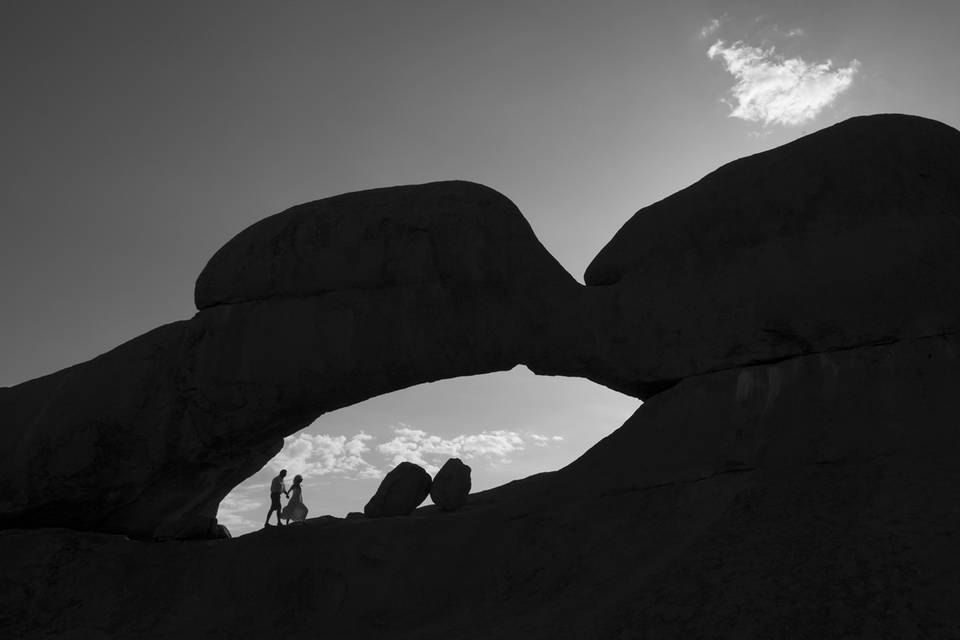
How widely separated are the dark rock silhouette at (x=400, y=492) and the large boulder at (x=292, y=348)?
3114mm

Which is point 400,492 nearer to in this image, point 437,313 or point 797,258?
point 437,313

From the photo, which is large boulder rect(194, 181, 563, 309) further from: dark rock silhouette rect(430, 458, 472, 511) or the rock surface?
dark rock silhouette rect(430, 458, 472, 511)

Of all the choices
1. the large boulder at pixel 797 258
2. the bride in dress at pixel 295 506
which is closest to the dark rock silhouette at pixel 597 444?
the large boulder at pixel 797 258

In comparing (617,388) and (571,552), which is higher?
(617,388)

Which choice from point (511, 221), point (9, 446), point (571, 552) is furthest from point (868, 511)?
point (9, 446)

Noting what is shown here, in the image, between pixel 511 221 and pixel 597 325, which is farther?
pixel 511 221

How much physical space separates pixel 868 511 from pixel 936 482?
894 mm

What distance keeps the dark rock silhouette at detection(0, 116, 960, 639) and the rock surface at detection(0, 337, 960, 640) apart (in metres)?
0.04

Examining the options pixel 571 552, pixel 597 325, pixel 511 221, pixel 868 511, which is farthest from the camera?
pixel 511 221

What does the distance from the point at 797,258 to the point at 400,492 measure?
370 inches

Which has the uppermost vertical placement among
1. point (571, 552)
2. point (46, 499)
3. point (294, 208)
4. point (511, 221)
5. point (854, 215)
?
point (294, 208)

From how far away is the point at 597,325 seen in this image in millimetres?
12805

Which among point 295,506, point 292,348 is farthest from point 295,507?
point 292,348

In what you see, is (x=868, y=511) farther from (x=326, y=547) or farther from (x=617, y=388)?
(x=326, y=547)
